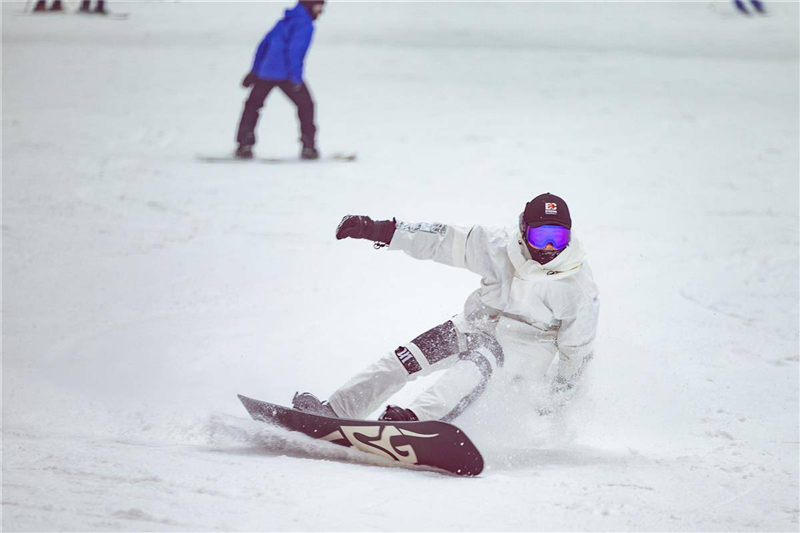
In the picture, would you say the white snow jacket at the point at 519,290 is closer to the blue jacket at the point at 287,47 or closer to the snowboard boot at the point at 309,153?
the blue jacket at the point at 287,47

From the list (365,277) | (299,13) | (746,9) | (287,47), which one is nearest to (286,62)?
(287,47)

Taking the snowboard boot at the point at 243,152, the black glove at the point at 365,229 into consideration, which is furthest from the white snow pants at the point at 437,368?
the snowboard boot at the point at 243,152

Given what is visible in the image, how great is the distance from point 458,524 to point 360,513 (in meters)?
0.35

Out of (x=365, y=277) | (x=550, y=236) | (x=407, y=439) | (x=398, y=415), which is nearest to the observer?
(x=407, y=439)

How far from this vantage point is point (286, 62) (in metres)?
8.80

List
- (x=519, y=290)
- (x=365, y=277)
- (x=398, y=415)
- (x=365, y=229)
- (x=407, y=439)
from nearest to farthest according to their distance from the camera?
(x=407, y=439) → (x=398, y=415) → (x=519, y=290) → (x=365, y=229) → (x=365, y=277)

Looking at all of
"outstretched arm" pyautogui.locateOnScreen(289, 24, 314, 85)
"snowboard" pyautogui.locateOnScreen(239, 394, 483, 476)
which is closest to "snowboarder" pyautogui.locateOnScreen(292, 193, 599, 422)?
"snowboard" pyautogui.locateOnScreen(239, 394, 483, 476)

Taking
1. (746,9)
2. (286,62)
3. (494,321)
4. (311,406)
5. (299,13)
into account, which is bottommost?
(311,406)

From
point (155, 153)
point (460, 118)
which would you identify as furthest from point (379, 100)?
point (155, 153)

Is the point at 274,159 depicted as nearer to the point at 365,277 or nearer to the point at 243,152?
the point at 243,152

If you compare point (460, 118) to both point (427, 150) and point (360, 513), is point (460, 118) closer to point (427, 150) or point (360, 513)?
point (427, 150)

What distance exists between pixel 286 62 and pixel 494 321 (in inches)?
208

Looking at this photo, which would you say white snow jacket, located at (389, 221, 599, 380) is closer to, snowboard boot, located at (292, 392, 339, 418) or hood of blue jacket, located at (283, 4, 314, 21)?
snowboard boot, located at (292, 392, 339, 418)

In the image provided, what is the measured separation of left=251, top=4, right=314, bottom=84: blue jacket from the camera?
8.72 m
